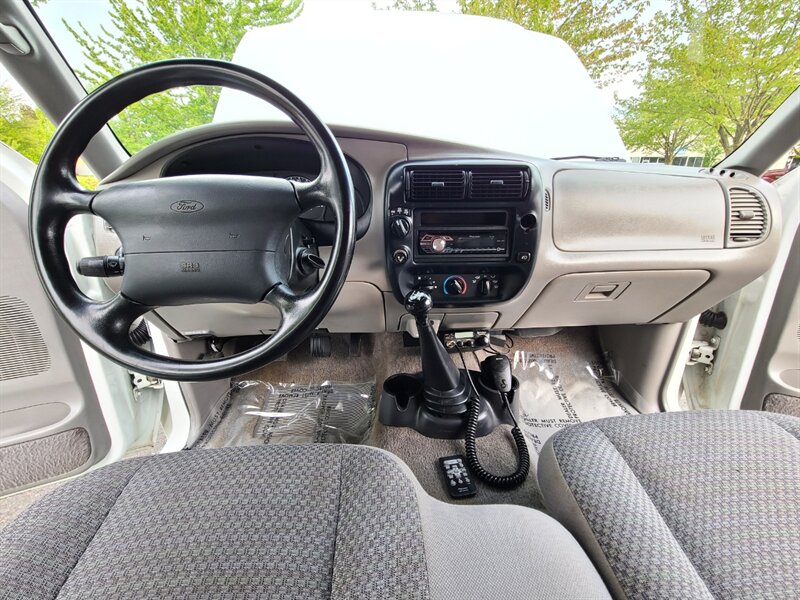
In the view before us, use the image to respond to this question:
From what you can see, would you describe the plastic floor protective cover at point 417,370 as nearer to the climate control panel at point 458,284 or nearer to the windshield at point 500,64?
the climate control panel at point 458,284

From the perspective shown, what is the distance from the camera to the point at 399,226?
1005mm

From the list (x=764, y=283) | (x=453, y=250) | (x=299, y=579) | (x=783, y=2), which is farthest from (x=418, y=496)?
(x=783, y=2)

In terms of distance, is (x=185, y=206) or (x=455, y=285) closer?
(x=185, y=206)

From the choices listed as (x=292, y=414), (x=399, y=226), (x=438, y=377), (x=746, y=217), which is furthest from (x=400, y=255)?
(x=746, y=217)

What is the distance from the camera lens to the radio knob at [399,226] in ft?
3.30

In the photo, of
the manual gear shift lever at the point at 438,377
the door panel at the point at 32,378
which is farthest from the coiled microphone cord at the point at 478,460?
the door panel at the point at 32,378

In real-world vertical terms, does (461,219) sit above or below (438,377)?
above

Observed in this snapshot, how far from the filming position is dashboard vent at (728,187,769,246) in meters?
1.09

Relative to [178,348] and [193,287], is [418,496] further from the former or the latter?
[178,348]

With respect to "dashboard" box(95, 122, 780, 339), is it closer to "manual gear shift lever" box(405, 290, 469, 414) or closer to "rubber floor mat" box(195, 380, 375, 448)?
"manual gear shift lever" box(405, 290, 469, 414)

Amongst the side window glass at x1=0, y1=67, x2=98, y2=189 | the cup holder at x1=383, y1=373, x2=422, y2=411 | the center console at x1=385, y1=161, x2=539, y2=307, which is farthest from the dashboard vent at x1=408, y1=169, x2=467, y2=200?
the side window glass at x1=0, y1=67, x2=98, y2=189

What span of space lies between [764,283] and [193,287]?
183 cm

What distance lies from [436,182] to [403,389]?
2.66 ft

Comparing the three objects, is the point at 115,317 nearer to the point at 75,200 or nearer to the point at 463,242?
the point at 75,200
